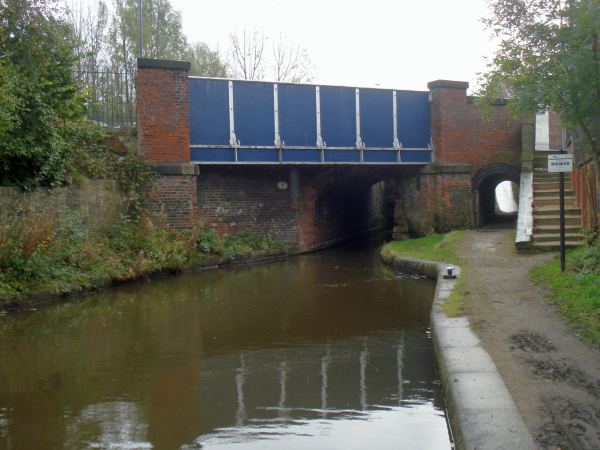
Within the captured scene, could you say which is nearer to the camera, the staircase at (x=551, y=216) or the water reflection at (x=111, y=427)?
the water reflection at (x=111, y=427)

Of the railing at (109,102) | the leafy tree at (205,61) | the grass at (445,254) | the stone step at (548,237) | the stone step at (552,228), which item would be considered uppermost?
the leafy tree at (205,61)

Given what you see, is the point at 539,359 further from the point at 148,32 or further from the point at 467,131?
the point at 148,32

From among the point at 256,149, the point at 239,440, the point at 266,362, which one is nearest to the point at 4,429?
the point at 239,440

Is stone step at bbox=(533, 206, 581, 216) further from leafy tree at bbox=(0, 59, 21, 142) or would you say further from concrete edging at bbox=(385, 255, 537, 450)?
leafy tree at bbox=(0, 59, 21, 142)

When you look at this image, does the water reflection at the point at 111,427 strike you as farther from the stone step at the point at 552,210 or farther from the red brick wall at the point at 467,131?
the red brick wall at the point at 467,131

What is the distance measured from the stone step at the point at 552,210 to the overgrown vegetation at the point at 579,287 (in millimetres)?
2350

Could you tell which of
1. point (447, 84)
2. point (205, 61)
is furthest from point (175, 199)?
point (205, 61)

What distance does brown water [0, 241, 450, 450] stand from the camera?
441cm

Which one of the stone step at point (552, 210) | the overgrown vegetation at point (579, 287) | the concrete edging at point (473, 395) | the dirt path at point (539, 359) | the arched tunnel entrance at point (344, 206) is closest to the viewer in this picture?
the concrete edging at point (473, 395)

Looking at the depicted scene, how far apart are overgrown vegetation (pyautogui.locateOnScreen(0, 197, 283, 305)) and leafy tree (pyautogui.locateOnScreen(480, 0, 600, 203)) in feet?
25.5

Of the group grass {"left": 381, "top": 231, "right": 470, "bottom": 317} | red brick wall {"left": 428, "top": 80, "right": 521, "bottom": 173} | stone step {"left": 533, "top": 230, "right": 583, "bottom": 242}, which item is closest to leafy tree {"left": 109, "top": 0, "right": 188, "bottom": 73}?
red brick wall {"left": 428, "top": 80, "right": 521, "bottom": 173}

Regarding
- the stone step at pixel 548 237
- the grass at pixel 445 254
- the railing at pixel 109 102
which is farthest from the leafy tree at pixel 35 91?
the stone step at pixel 548 237

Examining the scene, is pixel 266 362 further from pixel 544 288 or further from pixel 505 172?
pixel 505 172

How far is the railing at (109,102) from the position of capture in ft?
54.6
